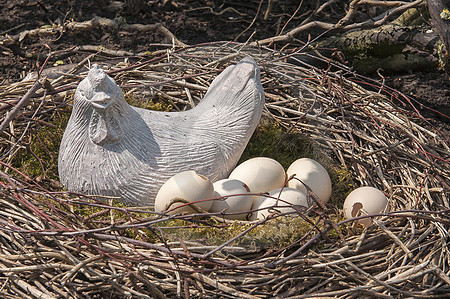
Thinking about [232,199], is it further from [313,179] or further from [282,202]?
[313,179]

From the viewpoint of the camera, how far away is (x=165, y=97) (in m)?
3.44

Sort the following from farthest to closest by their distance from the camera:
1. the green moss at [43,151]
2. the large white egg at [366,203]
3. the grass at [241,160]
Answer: the green moss at [43,151]
the large white egg at [366,203]
the grass at [241,160]

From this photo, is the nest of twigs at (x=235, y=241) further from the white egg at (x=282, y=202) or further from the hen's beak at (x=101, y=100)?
the hen's beak at (x=101, y=100)

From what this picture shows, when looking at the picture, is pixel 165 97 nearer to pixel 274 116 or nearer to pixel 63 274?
pixel 274 116

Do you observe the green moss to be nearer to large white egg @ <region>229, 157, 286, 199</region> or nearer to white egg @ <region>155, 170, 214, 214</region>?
white egg @ <region>155, 170, 214, 214</region>

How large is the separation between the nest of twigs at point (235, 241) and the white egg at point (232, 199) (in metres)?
0.09

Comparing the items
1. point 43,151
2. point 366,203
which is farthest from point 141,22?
point 366,203

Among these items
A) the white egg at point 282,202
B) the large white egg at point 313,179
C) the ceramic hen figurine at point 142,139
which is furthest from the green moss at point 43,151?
the large white egg at point 313,179

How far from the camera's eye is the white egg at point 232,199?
8.38ft

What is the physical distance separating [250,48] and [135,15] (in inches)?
66.3

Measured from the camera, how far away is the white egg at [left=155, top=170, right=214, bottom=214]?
8.07 ft

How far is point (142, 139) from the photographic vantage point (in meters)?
2.69

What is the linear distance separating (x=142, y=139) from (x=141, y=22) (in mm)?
2564

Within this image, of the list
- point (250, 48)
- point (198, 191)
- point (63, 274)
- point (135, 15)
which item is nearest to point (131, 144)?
point (198, 191)
